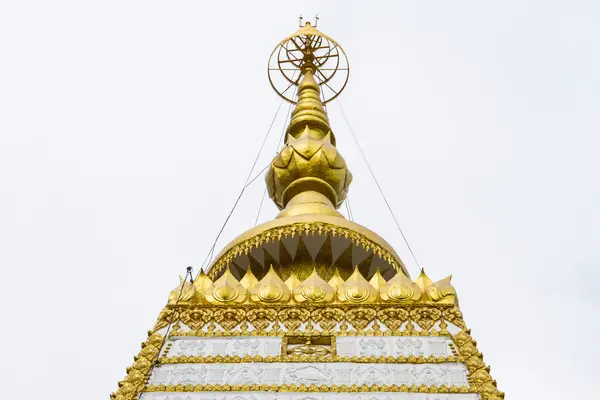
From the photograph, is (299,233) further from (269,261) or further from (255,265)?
(255,265)

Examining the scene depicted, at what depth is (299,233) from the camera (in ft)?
32.9

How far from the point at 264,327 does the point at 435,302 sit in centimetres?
150

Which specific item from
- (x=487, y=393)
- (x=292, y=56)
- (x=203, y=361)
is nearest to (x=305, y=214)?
(x=203, y=361)

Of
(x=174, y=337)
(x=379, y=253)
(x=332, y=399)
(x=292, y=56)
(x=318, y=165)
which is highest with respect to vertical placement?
(x=292, y=56)

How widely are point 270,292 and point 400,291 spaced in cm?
112

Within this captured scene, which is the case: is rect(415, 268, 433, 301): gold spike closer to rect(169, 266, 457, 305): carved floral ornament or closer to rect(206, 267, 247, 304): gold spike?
rect(169, 266, 457, 305): carved floral ornament

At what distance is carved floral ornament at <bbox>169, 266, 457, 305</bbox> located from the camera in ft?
27.0

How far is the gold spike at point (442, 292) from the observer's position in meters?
8.24

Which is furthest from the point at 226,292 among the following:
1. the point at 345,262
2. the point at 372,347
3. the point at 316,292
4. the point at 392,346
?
the point at 345,262

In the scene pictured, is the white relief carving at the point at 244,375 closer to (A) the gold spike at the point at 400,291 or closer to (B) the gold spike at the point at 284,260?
(A) the gold spike at the point at 400,291

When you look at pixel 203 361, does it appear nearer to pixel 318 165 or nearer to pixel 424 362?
pixel 424 362

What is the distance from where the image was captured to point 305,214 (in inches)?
411

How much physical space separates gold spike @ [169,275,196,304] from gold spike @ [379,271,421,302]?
165 centimetres

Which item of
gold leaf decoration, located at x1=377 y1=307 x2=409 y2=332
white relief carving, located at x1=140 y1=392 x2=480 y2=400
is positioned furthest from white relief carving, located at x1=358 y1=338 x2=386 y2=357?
white relief carving, located at x1=140 y1=392 x2=480 y2=400
